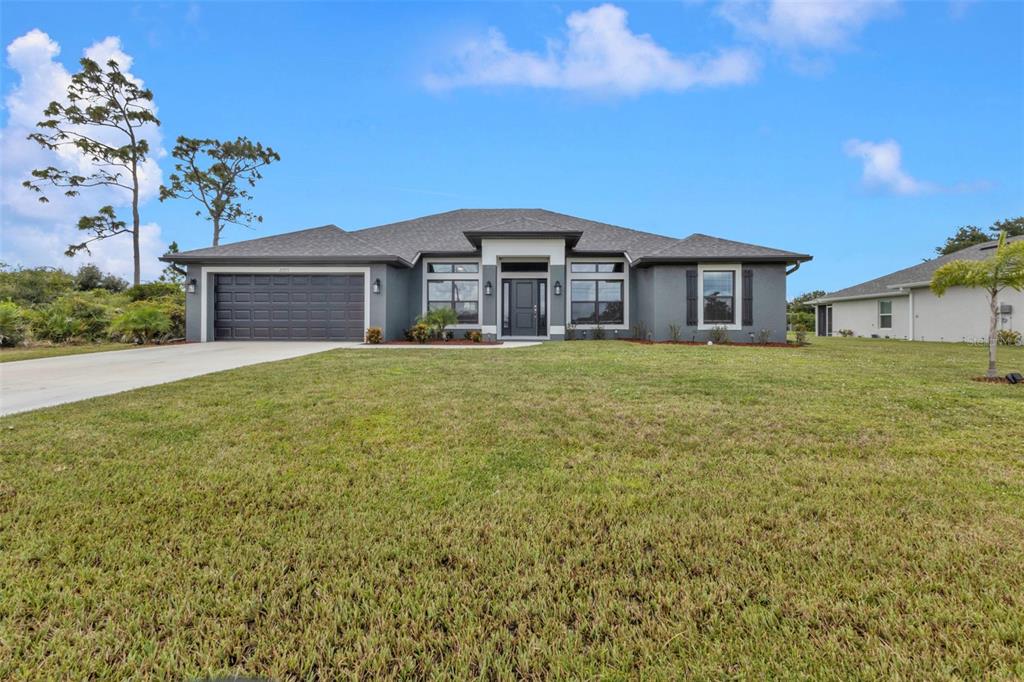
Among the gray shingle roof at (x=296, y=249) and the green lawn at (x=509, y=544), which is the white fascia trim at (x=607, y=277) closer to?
the gray shingle roof at (x=296, y=249)

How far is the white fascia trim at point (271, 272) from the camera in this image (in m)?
13.8

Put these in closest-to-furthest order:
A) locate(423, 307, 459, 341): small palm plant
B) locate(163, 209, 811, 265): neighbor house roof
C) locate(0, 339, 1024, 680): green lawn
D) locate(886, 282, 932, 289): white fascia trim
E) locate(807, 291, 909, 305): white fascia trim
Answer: locate(0, 339, 1024, 680): green lawn
locate(163, 209, 811, 265): neighbor house roof
locate(423, 307, 459, 341): small palm plant
locate(886, 282, 932, 289): white fascia trim
locate(807, 291, 909, 305): white fascia trim

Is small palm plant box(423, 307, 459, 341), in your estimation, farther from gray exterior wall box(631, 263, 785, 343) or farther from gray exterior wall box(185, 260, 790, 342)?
gray exterior wall box(631, 263, 785, 343)

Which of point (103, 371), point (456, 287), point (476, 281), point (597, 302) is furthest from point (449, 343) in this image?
point (103, 371)

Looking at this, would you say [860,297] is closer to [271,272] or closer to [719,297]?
[719,297]

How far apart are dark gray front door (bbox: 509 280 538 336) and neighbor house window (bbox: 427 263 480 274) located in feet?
4.66

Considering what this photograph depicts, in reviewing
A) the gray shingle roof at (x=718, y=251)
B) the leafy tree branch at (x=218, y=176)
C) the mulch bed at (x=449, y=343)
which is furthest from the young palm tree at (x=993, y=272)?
the leafy tree branch at (x=218, y=176)

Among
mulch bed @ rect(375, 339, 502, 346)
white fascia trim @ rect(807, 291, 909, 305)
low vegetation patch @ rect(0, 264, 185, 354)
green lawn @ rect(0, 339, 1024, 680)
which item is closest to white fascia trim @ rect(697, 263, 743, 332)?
mulch bed @ rect(375, 339, 502, 346)

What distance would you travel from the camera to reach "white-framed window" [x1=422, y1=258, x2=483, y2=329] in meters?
15.4

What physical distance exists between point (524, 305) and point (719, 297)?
6394 mm

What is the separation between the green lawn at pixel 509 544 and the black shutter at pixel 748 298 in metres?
10.3

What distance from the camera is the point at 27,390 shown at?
18.2 ft

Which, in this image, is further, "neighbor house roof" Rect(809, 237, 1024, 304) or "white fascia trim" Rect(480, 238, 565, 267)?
"neighbor house roof" Rect(809, 237, 1024, 304)

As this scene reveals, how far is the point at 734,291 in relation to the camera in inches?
561
